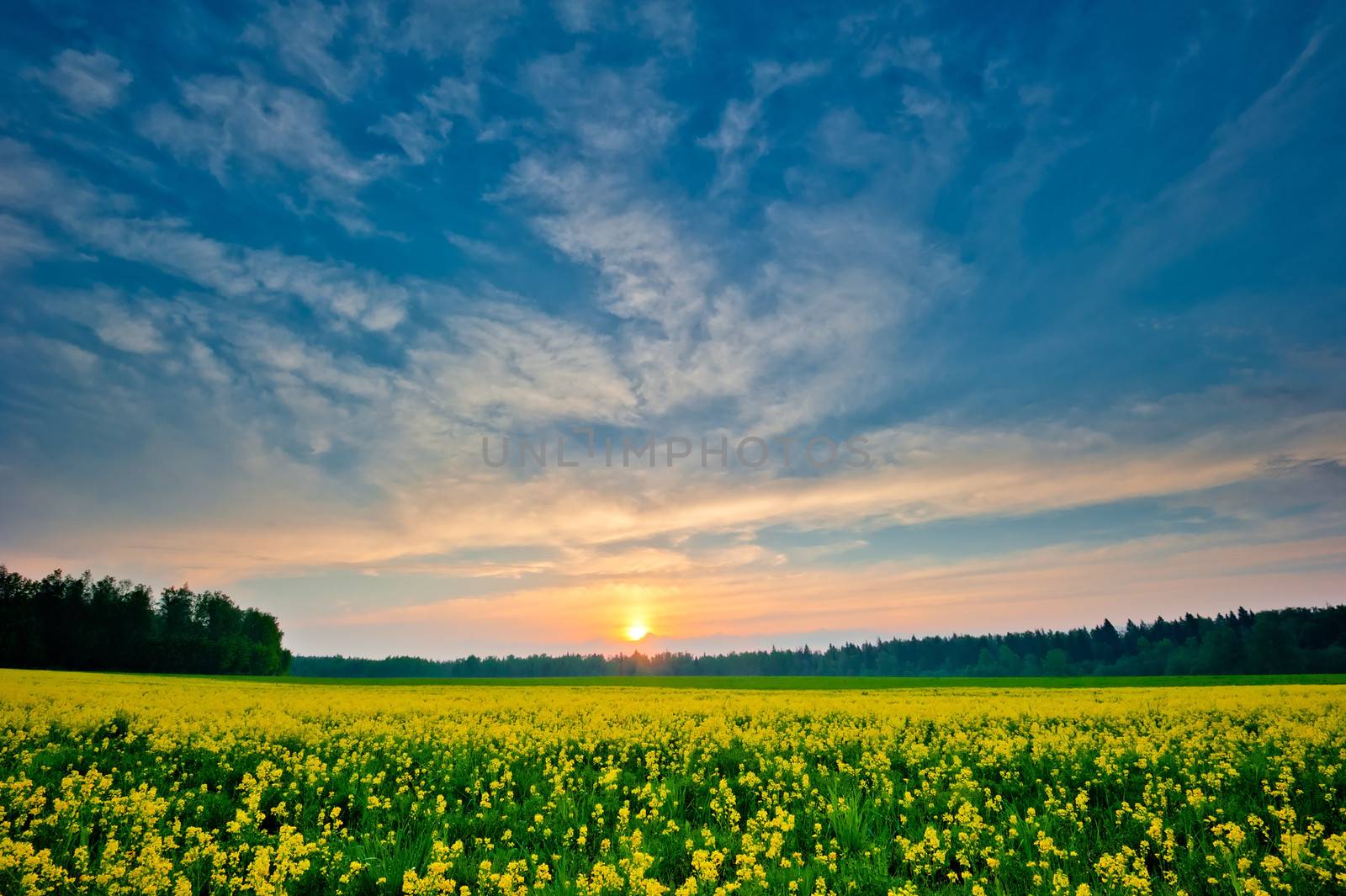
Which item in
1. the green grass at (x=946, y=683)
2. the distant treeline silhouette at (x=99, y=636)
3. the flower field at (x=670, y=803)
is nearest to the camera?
the flower field at (x=670, y=803)

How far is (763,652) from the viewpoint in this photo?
585 ft

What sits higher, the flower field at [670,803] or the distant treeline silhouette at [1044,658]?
the flower field at [670,803]

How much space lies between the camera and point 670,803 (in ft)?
27.5

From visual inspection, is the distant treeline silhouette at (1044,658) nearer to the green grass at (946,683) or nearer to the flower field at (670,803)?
the green grass at (946,683)

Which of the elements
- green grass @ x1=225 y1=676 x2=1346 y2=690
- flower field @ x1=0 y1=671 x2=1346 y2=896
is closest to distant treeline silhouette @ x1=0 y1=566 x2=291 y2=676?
green grass @ x1=225 y1=676 x2=1346 y2=690

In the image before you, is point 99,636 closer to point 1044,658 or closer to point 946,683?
point 946,683

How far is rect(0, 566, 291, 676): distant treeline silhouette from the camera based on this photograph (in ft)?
263

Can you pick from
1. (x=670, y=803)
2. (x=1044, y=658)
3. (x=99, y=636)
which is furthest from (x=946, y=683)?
(x=99, y=636)

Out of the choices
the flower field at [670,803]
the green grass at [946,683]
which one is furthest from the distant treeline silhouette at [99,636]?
the flower field at [670,803]

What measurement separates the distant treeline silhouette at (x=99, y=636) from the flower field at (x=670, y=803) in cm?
9423

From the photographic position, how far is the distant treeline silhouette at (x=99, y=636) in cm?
8025

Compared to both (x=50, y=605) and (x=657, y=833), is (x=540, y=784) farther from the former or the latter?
(x=50, y=605)

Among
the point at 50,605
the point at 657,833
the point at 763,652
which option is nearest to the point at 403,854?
the point at 657,833

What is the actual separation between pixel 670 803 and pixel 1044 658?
145712 mm
